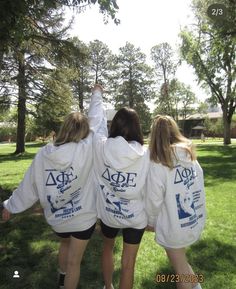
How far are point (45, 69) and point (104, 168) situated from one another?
67.0ft

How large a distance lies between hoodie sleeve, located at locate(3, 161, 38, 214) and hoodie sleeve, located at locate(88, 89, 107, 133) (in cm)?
79

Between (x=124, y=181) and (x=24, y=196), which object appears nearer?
(x=124, y=181)

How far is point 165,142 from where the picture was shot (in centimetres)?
379

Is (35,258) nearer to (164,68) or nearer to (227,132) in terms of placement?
(227,132)

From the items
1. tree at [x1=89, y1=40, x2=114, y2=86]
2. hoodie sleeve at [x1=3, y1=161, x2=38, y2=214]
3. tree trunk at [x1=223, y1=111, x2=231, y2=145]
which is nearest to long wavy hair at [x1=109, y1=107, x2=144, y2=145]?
hoodie sleeve at [x1=3, y1=161, x2=38, y2=214]

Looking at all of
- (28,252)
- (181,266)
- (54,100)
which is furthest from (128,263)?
(54,100)

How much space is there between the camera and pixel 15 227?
7211mm

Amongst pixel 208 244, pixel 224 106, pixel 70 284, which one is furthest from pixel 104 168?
pixel 224 106

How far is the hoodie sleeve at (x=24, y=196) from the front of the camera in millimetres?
4121

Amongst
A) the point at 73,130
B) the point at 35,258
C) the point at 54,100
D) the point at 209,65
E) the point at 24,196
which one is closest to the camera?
the point at 73,130

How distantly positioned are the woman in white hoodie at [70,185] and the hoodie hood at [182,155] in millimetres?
856

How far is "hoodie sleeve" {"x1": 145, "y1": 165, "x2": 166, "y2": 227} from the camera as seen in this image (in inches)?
147

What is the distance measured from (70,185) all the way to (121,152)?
0.61 metres

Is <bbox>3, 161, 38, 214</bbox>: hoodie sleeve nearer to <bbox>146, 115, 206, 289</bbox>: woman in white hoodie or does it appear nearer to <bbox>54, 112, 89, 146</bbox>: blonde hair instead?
<bbox>54, 112, 89, 146</bbox>: blonde hair
